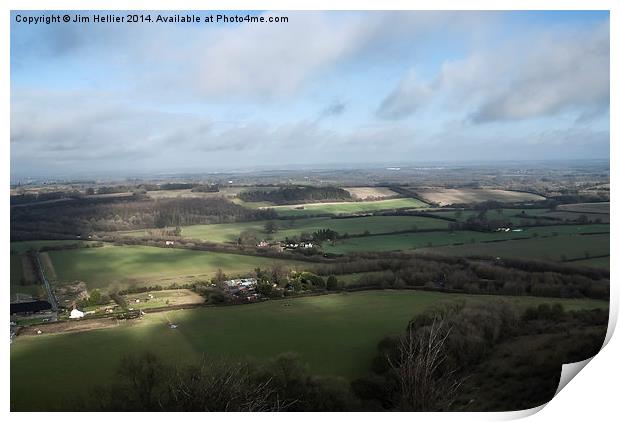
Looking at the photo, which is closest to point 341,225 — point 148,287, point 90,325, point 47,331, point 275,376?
point 275,376

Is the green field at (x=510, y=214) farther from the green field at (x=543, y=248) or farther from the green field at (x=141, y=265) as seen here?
the green field at (x=141, y=265)

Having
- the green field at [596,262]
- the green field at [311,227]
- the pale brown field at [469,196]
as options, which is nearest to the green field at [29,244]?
the green field at [311,227]

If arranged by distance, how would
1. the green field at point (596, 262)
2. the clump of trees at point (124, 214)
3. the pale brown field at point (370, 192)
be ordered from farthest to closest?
the pale brown field at point (370, 192) < the green field at point (596, 262) < the clump of trees at point (124, 214)

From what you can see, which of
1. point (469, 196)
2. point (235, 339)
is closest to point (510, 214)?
point (469, 196)

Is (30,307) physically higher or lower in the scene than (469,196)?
lower

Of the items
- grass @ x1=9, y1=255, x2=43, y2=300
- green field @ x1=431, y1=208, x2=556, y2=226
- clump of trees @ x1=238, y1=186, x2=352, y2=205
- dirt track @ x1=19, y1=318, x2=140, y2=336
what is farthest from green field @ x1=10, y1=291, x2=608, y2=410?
clump of trees @ x1=238, y1=186, x2=352, y2=205

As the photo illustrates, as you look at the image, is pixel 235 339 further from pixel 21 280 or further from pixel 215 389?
pixel 21 280

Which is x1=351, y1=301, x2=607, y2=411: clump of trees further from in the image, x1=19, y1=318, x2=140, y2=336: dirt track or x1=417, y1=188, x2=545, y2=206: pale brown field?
x1=19, y1=318, x2=140, y2=336: dirt track
